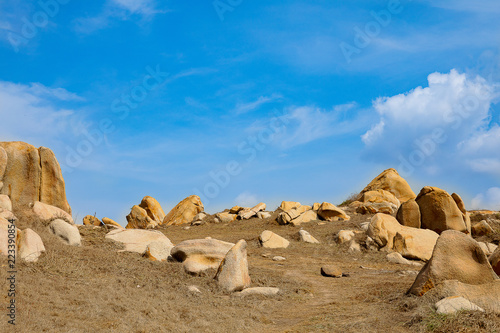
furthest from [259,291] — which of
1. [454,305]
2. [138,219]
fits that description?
[138,219]

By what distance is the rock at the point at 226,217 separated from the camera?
30219mm

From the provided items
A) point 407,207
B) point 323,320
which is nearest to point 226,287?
point 323,320

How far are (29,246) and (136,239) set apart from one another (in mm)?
5406

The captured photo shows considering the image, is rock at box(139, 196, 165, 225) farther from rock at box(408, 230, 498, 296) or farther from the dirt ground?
rock at box(408, 230, 498, 296)

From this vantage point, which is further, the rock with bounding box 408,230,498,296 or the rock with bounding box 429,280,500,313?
the rock with bounding box 408,230,498,296

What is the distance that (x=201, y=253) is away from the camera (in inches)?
508

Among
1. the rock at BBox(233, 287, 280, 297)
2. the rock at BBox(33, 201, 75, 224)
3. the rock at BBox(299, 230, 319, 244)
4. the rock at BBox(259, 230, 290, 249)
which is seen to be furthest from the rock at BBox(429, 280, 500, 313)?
the rock at BBox(299, 230, 319, 244)

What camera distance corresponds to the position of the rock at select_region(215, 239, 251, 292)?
1098cm

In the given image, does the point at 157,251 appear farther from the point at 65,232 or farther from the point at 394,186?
the point at 394,186

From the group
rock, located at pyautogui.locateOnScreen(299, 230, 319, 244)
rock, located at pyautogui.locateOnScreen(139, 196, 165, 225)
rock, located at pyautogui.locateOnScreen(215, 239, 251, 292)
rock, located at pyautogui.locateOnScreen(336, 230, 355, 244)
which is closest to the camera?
rock, located at pyautogui.locateOnScreen(215, 239, 251, 292)

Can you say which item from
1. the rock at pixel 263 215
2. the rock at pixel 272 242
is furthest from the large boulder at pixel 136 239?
the rock at pixel 263 215

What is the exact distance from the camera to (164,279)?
11.1 m

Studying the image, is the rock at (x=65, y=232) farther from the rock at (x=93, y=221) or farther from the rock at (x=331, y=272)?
the rock at (x=93, y=221)

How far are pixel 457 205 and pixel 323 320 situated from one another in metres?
17.2
